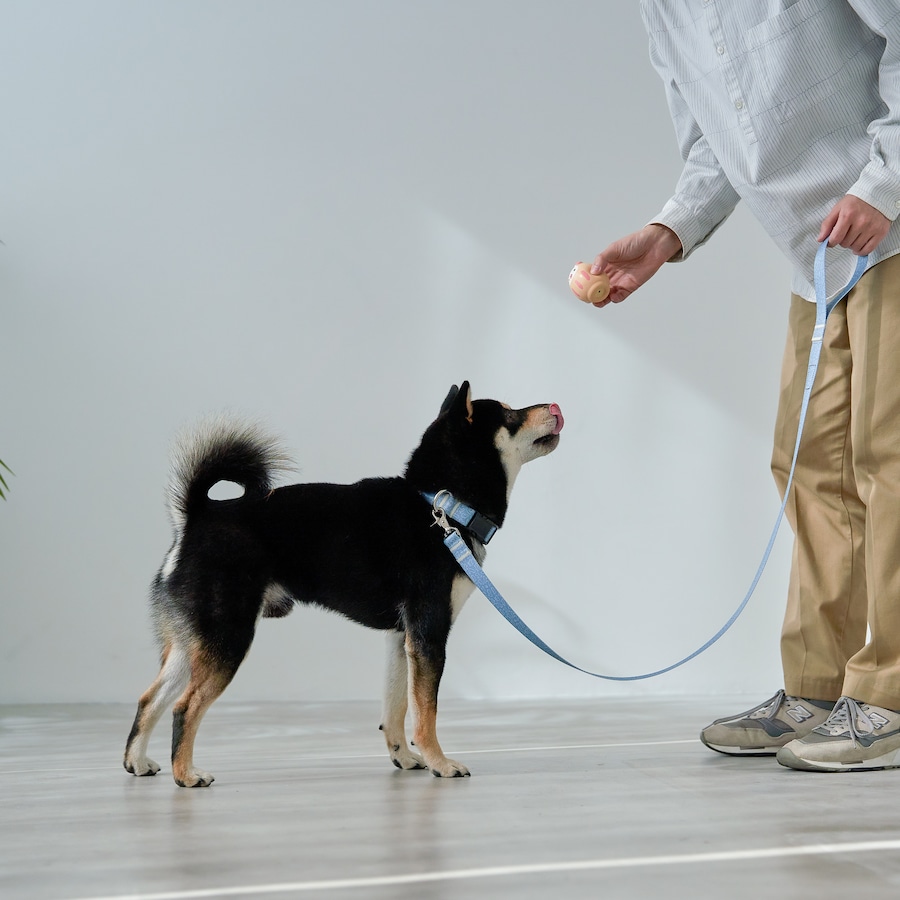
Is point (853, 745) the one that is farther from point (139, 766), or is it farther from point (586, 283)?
point (139, 766)

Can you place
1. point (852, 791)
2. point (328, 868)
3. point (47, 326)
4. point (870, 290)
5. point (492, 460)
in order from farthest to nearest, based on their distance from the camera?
point (47, 326) < point (492, 460) < point (870, 290) < point (852, 791) < point (328, 868)

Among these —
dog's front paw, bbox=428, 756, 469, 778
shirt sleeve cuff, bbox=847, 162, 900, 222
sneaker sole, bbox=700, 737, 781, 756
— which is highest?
shirt sleeve cuff, bbox=847, 162, 900, 222

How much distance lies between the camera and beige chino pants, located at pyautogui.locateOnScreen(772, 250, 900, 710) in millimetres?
1723

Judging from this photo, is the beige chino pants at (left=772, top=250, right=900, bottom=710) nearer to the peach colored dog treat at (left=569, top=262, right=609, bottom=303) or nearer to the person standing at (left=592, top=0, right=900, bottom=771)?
the person standing at (left=592, top=0, right=900, bottom=771)

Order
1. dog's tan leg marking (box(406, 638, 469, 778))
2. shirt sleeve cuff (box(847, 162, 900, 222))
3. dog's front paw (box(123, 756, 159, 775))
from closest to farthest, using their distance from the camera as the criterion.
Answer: shirt sleeve cuff (box(847, 162, 900, 222)), dog's tan leg marking (box(406, 638, 469, 778)), dog's front paw (box(123, 756, 159, 775))

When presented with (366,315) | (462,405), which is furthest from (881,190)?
(366,315)

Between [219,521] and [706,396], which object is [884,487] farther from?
[706,396]

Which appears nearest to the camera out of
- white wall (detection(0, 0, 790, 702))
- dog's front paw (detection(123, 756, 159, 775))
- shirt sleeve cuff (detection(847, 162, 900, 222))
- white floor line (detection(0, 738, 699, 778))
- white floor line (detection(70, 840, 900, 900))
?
white floor line (detection(70, 840, 900, 900))

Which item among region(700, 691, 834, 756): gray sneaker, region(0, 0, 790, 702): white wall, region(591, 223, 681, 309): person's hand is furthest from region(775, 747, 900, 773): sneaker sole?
region(0, 0, 790, 702): white wall

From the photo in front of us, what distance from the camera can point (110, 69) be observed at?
135 inches

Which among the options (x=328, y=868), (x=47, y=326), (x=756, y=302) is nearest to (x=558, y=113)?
(x=756, y=302)

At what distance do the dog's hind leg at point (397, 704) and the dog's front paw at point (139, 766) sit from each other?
45 centimetres

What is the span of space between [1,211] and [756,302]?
2761 millimetres

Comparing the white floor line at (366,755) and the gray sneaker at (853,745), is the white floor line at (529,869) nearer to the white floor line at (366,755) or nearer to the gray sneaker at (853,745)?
the gray sneaker at (853,745)
